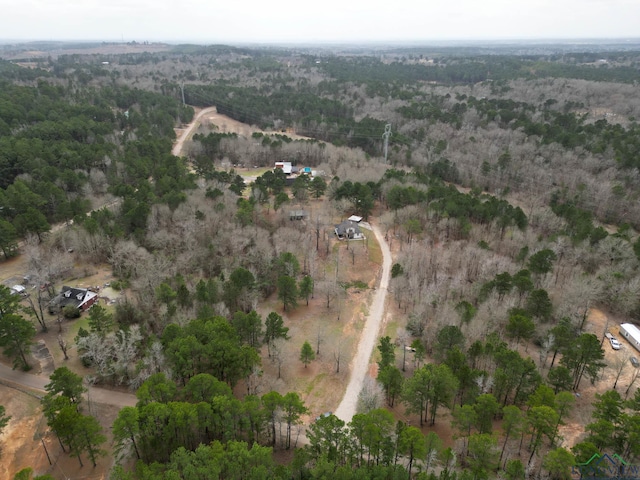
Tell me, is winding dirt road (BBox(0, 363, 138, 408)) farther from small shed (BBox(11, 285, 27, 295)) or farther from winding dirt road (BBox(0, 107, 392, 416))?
small shed (BBox(11, 285, 27, 295))

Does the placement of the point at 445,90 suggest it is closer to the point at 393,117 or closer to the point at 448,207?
the point at 393,117

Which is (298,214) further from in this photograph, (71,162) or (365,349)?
(71,162)

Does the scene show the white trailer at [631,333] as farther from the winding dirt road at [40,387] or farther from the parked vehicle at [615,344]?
the winding dirt road at [40,387]

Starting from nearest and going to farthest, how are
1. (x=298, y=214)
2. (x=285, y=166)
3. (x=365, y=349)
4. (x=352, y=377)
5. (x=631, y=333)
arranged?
(x=352, y=377) → (x=365, y=349) → (x=631, y=333) → (x=298, y=214) → (x=285, y=166)

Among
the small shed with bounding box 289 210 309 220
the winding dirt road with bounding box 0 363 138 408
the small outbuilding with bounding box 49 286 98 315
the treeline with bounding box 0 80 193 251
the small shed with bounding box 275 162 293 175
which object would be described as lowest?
the winding dirt road with bounding box 0 363 138 408

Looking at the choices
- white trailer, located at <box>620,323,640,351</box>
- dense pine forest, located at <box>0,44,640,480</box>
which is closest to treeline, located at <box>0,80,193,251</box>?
dense pine forest, located at <box>0,44,640,480</box>

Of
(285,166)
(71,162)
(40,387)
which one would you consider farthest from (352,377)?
(71,162)

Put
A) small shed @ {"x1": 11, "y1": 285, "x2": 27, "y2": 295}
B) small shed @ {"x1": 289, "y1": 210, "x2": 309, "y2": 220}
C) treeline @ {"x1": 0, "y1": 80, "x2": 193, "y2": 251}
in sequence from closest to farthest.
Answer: small shed @ {"x1": 11, "y1": 285, "x2": 27, "y2": 295} < treeline @ {"x1": 0, "y1": 80, "x2": 193, "y2": 251} < small shed @ {"x1": 289, "y1": 210, "x2": 309, "y2": 220}
